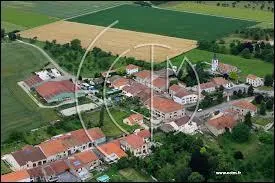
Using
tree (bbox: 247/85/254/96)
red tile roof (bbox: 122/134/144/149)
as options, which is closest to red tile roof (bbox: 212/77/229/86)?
tree (bbox: 247/85/254/96)

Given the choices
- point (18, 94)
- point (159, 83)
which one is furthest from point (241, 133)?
point (18, 94)

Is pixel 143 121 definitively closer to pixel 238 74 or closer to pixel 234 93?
pixel 234 93

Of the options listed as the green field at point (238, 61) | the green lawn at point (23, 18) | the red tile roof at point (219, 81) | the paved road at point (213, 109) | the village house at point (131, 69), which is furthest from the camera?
the green lawn at point (23, 18)

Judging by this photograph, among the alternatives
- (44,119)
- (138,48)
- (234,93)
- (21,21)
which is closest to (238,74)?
(234,93)

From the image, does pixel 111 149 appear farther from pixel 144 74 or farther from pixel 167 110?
pixel 144 74

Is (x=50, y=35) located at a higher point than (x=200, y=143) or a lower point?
higher

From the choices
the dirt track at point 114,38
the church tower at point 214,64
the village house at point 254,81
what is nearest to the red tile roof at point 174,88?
the church tower at point 214,64

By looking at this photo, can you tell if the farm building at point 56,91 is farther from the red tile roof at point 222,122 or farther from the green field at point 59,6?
the green field at point 59,6
